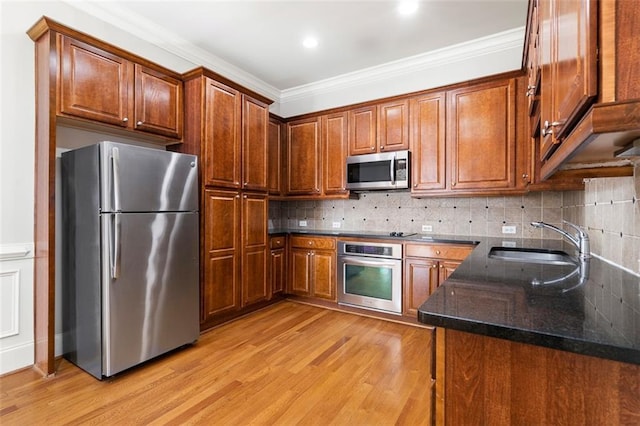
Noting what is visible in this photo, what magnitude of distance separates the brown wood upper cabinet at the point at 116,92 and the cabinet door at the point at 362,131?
73.6 inches

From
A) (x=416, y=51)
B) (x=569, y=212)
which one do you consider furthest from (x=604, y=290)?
(x=416, y=51)

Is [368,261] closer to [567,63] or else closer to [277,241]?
[277,241]

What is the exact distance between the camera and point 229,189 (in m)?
3.16

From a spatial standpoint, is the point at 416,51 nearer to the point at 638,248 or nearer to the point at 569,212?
the point at 569,212

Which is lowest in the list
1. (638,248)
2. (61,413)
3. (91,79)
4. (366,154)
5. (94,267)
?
(61,413)

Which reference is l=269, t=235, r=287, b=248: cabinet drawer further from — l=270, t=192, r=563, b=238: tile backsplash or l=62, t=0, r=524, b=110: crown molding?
l=62, t=0, r=524, b=110: crown molding

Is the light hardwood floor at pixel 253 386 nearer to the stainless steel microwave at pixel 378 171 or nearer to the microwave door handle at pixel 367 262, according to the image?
the microwave door handle at pixel 367 262

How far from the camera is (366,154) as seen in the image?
3639 millimetres

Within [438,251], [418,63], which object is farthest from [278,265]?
[418,63]

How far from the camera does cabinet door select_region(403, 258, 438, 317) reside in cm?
304

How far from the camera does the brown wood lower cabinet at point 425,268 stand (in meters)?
2.96

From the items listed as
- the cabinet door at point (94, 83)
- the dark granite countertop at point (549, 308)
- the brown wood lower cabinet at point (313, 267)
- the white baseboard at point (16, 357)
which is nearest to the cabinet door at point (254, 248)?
the brown wood lower cabinet at point (313, 267)

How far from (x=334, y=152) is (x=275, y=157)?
2.63 ft

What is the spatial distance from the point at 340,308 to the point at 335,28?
9.68 feet
